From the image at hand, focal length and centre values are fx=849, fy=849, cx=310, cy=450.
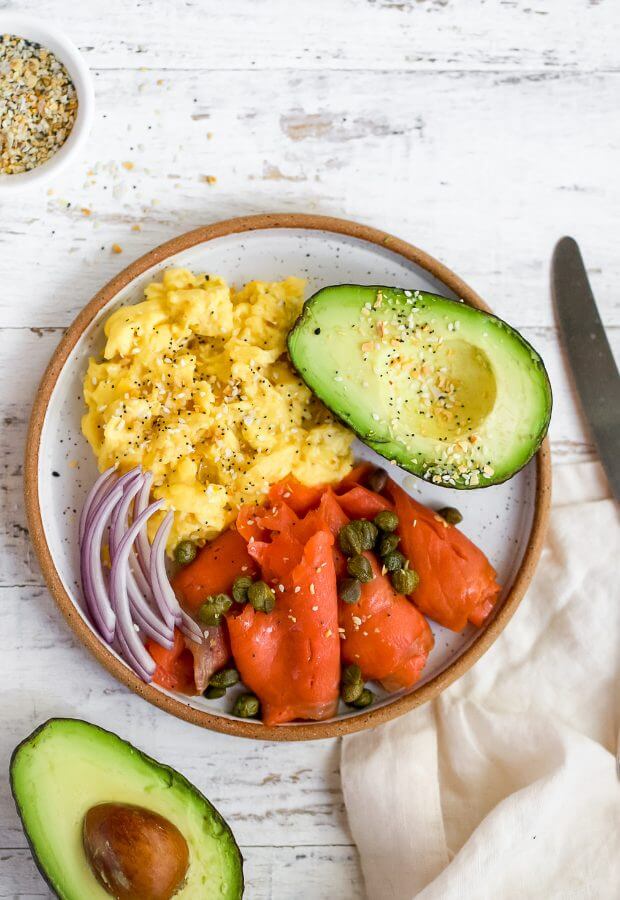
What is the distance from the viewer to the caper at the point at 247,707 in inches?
78.6

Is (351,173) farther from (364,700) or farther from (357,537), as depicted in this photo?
(364,700)

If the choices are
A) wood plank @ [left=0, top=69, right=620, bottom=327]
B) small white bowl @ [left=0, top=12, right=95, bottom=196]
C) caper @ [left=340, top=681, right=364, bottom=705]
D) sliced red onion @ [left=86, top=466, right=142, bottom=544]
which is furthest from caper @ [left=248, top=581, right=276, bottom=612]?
small white bowl @ [left=0, top=12, right=95, bottom=196]

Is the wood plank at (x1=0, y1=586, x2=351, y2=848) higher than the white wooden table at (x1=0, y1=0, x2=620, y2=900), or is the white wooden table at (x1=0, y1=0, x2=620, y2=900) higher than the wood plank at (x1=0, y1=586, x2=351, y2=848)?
the white wooden table at (x1=0, y1=0, x2=620, y2=900)

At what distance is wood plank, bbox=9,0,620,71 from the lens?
2166 millimetres

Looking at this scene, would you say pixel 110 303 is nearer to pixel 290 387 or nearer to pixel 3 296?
pixel 3 296

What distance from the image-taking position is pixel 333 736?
2.00 metres

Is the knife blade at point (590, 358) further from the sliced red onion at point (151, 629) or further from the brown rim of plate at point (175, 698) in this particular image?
the sliced red onion at point (151, 629)

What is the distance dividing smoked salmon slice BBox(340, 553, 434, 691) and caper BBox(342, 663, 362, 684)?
0.02 metres

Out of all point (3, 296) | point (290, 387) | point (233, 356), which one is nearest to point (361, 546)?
point (290, 387)

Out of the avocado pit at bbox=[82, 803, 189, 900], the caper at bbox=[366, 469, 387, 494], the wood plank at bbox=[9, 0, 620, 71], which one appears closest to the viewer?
the avocado pit at bbox=[82, 803, 189, 900]

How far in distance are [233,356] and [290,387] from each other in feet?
0.49

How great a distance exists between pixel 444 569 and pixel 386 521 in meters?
0.18

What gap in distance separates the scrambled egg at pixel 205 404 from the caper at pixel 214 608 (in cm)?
16

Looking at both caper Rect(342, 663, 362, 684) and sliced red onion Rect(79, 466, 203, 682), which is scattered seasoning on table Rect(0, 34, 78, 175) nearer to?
sliced red onion Rect(79, 466, 203, 682)
